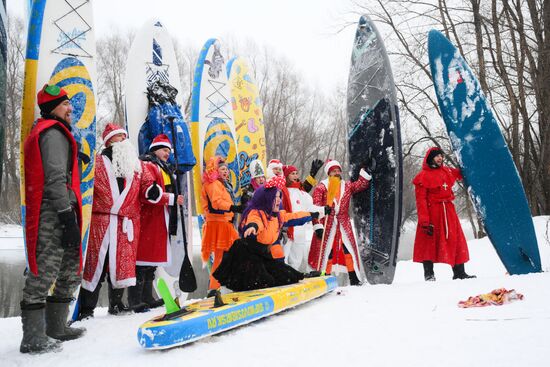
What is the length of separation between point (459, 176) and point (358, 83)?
65.4 inches

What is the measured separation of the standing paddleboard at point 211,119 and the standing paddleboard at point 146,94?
599 millimetres

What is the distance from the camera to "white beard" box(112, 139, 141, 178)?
351cm

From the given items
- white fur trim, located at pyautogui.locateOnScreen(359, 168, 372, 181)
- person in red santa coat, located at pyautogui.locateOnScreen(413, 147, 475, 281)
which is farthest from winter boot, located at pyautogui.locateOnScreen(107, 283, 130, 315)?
person in red santa coat, located at pyautogui.locateOnScreen(413, 147, 475, 281)

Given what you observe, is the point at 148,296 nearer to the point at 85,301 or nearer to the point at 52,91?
the point at 85,301

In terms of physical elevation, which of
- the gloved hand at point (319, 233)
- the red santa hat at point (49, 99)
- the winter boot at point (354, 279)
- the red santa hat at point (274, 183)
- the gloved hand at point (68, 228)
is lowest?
the winter boot at point (354, 279)

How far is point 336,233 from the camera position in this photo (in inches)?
193

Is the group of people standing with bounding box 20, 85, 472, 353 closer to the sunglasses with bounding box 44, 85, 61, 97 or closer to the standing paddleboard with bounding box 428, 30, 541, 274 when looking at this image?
the sunglasses with bounding box 44, 85, 61, 97

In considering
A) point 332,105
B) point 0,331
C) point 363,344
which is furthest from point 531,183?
point 332,105

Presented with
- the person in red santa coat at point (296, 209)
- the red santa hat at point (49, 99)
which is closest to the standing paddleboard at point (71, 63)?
the red santa hat at point (49, 99)

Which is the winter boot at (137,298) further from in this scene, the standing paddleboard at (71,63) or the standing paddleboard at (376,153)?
the standing paddleboard at (376,153)

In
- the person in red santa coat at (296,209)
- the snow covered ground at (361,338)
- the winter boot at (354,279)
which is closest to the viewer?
the snow covered ground at (361,338)

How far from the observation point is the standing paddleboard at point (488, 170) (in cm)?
469

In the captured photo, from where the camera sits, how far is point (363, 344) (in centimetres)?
230

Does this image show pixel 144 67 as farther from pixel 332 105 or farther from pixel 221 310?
pixel 332 105
